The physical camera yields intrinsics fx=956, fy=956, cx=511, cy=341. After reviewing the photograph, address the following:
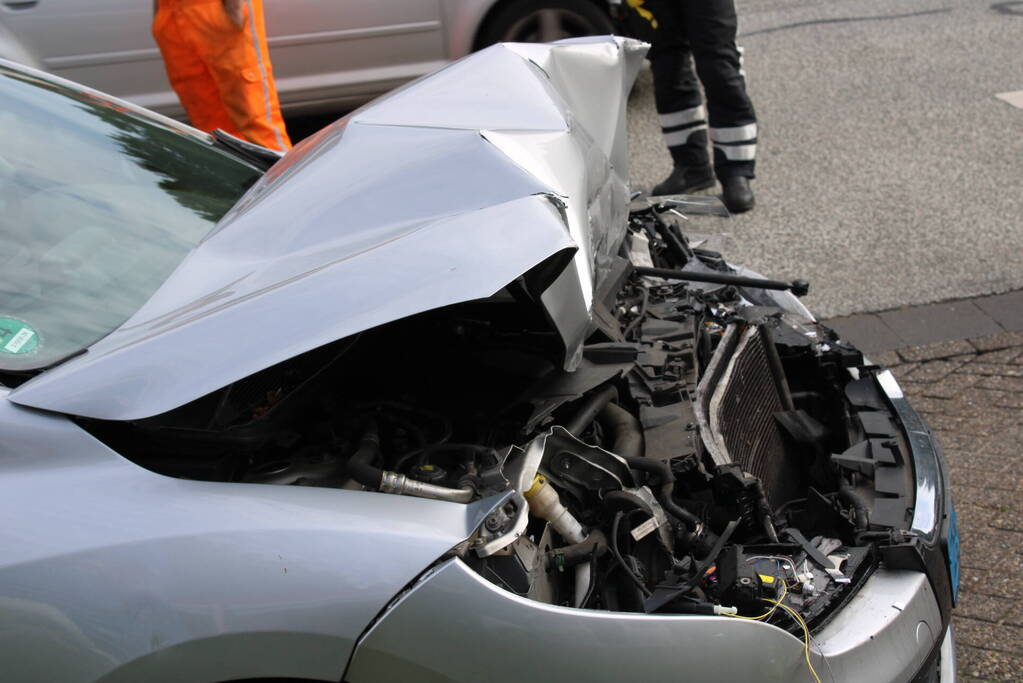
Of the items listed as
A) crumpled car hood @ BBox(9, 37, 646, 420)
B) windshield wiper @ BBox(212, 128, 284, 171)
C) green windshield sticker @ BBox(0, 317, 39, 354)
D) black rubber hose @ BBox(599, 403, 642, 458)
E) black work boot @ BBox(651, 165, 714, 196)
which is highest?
crumpled car hood @ BBox(9, 37, 646, 420)

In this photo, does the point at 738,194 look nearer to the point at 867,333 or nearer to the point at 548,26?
the point at 867,333

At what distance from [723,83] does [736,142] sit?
0.30m

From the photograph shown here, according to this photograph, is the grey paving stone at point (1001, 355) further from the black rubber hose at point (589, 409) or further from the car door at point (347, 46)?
the car door at point (347, 46)

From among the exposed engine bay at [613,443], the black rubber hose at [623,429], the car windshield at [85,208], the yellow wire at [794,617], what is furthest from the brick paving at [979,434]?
the car windshield at [85,208]

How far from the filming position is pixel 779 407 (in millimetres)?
2541

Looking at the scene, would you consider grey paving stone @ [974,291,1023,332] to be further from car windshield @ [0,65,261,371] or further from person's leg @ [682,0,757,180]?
car windshield @ [0,65,261,371]

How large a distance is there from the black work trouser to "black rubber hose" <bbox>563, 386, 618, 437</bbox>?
3014 mm

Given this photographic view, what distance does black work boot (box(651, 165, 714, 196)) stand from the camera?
16.7 ft

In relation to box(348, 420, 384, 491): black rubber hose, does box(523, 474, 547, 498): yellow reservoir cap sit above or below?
below

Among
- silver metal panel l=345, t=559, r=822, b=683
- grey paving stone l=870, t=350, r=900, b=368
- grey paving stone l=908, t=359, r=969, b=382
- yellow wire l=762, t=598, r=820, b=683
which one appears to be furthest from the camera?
grey paving stone l=870, t=350, r=900, b=368

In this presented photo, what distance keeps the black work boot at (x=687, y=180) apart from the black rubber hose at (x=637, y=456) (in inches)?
121

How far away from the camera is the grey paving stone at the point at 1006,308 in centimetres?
380

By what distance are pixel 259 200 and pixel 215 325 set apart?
1.98 ft

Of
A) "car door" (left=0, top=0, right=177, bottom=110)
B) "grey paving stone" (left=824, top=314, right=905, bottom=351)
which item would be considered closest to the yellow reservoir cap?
"grey paving stone" (left=824, top=314, right=905, bottom=351)
